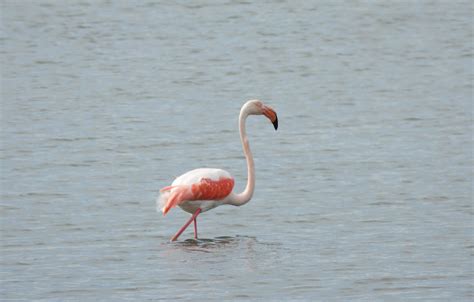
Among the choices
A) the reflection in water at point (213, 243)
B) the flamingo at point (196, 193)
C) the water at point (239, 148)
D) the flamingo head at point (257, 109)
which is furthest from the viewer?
the flamingo head at point (257, 109)

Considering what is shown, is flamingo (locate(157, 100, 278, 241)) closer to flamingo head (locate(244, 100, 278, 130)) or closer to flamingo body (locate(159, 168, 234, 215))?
flamingo body (locate(159, 168, 234, 215))

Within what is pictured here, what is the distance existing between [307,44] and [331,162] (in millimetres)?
10076

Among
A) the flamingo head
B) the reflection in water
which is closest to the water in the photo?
Answer: the reflection in water

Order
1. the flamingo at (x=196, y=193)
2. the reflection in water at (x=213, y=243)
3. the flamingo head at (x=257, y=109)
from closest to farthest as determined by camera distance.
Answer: the reflection in water at (x=213, y=243) → the flamingo at (x=196, y=193) → the flamingo head at (x=257, y=109)

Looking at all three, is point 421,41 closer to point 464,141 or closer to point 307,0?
point 307,0

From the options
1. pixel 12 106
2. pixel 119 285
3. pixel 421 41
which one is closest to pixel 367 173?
pixel 119 285

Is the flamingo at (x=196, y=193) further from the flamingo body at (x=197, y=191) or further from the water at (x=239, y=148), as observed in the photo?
the water at (x=239, y=148)

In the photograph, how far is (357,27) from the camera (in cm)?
2516

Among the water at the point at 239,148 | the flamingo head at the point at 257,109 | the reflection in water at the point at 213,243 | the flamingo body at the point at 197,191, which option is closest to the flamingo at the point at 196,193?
the flamingo body at the point at 197,191

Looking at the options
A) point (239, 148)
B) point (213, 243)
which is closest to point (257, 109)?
point (213, 243)

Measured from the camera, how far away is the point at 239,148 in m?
15.0

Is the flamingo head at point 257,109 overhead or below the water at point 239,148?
overhead

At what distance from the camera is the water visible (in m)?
9.51

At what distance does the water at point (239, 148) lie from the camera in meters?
9.51
